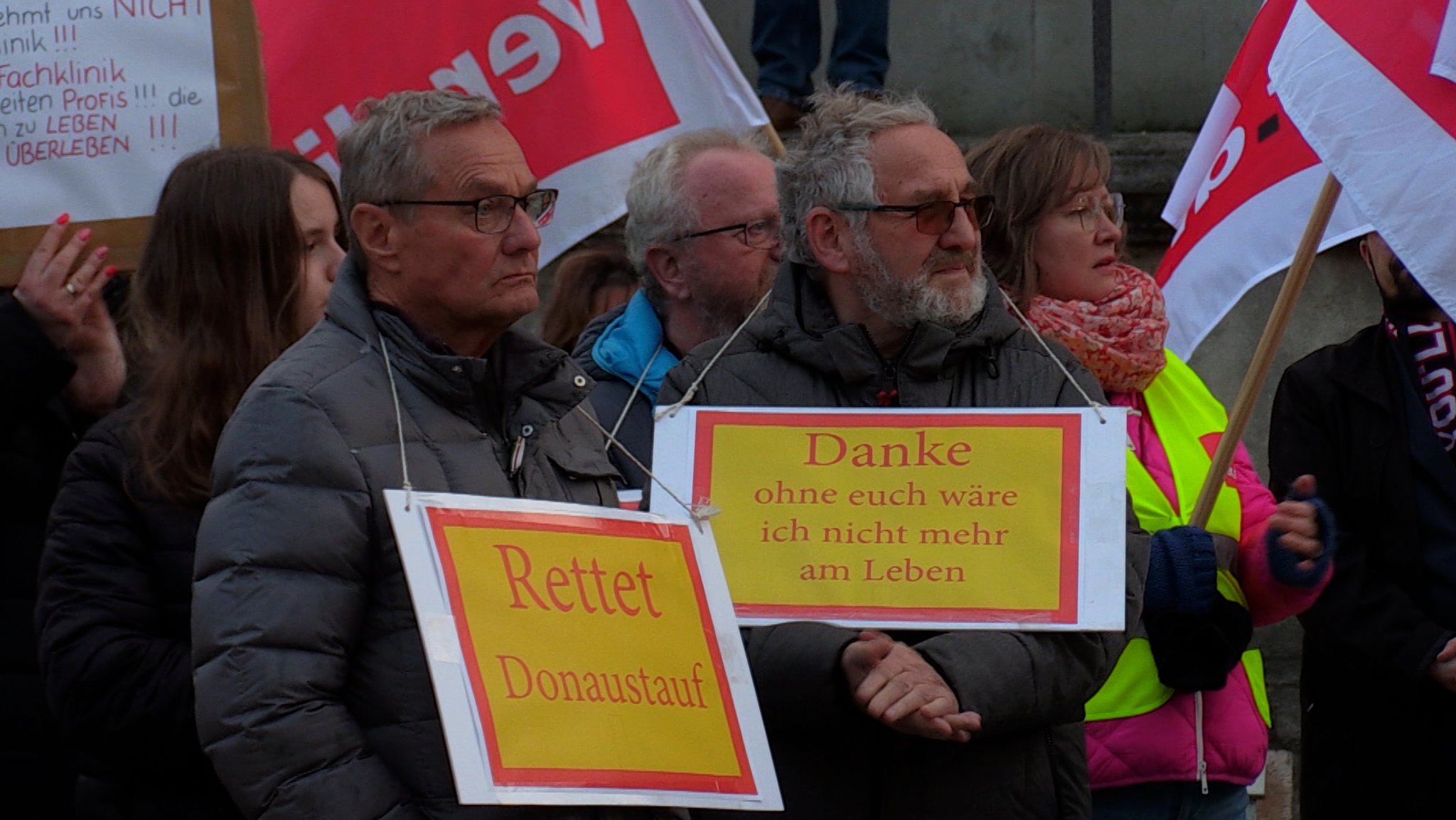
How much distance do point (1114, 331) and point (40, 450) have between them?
211 cm

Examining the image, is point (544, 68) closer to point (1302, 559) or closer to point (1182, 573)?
point (1182, 573)

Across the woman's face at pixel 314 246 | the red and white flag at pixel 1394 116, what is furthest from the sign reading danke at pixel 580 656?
the red and white flag at pixel 1394 116

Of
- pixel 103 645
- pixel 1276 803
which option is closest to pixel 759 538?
pixel 103 645

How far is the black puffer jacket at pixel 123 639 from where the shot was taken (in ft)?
9.96

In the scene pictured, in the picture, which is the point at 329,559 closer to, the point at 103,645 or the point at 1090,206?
the point at 103,645

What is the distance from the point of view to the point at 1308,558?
347 centimetres

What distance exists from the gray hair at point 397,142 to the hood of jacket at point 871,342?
71 cm

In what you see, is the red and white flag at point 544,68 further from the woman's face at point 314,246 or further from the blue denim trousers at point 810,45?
the blue denim trousers at point 810,45

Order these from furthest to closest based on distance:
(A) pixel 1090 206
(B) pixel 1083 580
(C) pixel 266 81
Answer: (C) pixel 266 81
(A) pixel 1090 206
(B) pixel 1083 580

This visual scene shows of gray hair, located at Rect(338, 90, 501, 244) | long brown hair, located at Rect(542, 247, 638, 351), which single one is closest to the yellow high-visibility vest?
gray hair, located at Rect(338, 90, 501, 244)

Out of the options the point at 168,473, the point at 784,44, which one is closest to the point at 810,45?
the point at 784,44

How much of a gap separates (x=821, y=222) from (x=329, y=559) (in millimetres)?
1248

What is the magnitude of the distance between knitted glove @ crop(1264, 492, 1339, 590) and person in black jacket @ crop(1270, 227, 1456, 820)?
34.7 inches

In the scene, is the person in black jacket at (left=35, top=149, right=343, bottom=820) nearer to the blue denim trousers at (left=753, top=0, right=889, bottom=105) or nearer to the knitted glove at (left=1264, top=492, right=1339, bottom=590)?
the knitted glove at (left=1264, top=492, right=1339, bottom=590)
